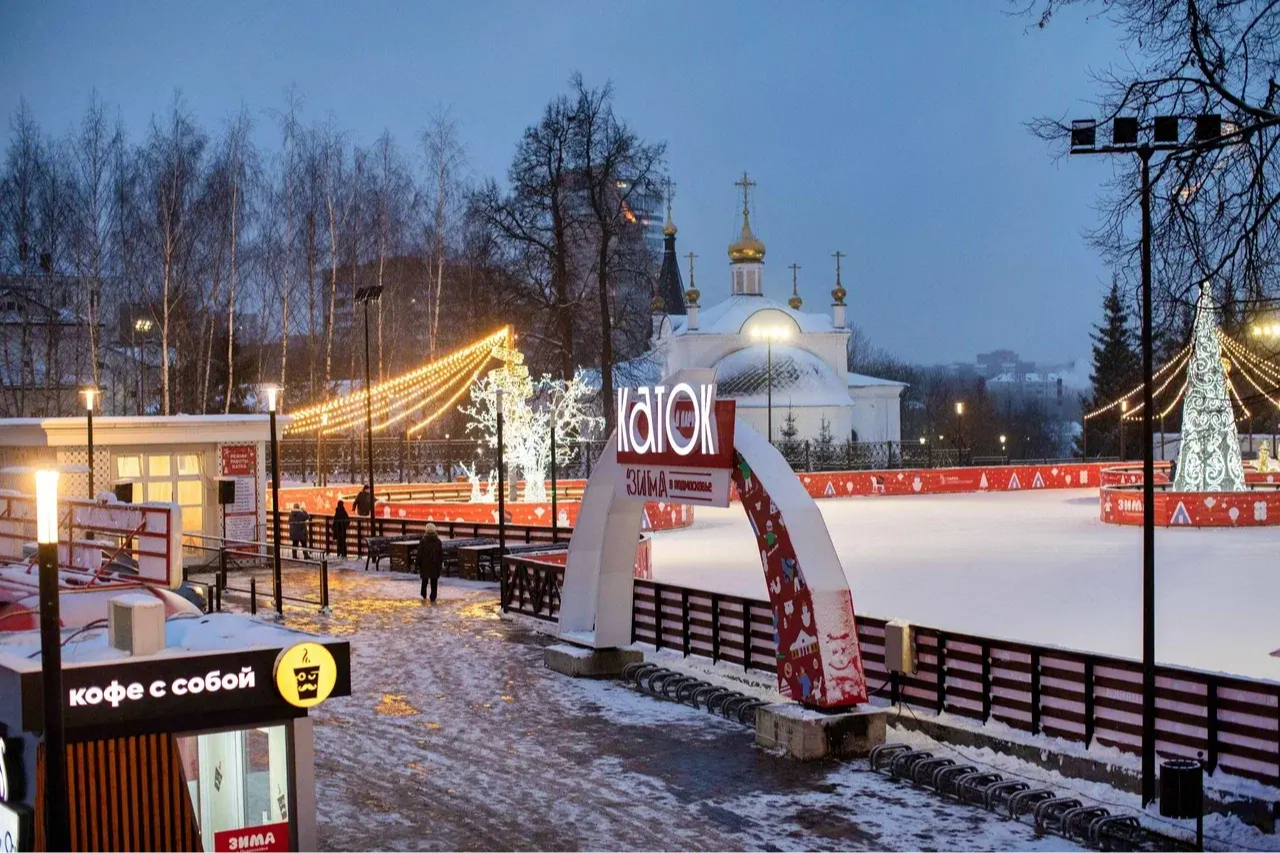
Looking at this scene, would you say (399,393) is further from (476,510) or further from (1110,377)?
(1110,377)

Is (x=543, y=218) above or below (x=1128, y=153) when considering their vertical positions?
above

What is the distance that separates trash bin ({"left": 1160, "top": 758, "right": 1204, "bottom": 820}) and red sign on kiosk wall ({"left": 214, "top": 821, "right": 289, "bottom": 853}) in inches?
273

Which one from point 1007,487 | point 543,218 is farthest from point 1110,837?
point 1007,487

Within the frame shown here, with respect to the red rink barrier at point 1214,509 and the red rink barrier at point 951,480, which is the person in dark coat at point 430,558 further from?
the red rink barrier at point 951,480

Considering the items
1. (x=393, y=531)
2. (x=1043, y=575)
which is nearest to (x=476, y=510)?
(x=393, y=531)

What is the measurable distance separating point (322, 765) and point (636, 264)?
40517mm

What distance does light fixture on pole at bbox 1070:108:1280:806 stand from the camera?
36.0ft

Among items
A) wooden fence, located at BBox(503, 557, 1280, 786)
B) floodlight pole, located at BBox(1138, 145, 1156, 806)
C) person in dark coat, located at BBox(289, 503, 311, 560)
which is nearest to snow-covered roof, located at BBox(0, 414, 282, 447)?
person in dark coat, located at BBox(289, 503, 311, 560)

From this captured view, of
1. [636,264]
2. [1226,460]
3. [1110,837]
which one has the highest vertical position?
[636,264]

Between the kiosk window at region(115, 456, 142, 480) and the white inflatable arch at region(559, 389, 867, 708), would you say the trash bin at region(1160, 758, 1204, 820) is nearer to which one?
the white inflatable arch at region(559, 389, 867, 708)

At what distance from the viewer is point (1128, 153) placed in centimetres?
1231

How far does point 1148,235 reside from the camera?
472 inches

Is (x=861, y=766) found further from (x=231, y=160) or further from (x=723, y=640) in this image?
(x=231, y=160)

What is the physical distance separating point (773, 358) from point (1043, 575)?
51.2 m
